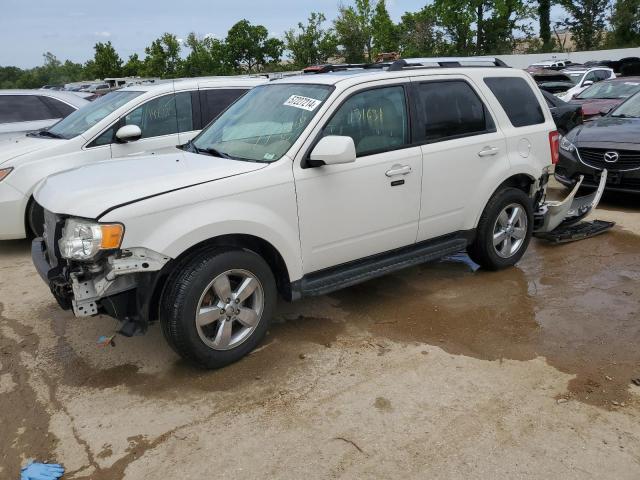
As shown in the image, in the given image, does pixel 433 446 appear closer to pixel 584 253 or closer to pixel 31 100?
pixel 584 253

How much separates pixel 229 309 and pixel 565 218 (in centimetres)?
452

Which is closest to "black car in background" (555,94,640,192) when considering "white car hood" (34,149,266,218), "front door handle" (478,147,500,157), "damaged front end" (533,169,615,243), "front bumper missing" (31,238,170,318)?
"damaged front end" (533,169,615,243)

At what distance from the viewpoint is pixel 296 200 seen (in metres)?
3.85

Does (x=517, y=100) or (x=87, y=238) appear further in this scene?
(x=517, y=100)

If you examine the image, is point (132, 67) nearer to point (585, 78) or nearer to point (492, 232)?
point (585, 78)

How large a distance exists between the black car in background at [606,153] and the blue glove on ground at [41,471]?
279 inches

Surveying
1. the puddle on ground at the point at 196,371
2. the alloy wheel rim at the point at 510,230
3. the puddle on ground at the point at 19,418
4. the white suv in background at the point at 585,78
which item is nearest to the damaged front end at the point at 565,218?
the alloy wheel rim at the point at 510,230

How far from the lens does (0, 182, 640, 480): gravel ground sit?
2881 millimetres

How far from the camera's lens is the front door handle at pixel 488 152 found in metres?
4.87

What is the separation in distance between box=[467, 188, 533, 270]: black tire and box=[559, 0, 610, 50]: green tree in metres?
49.5

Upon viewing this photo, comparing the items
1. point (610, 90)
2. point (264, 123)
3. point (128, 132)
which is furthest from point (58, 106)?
point (610, 90)

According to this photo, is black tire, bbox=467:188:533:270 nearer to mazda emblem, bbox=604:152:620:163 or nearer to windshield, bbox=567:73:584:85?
mazda emblem, bbox=604:152:620:163

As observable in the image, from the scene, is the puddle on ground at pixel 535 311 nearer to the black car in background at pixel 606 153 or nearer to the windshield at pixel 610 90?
the black car in background at pixel 606 153

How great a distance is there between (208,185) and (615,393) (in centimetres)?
278
